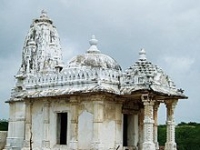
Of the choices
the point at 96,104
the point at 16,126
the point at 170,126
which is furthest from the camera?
the point at 16,126

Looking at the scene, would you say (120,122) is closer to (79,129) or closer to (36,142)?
(79,129)

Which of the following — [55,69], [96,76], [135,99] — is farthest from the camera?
[55,69]

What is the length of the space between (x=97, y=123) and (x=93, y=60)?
3.00m

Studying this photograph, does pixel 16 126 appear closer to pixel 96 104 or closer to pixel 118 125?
pixel 118 125

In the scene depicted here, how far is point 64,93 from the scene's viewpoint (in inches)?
693

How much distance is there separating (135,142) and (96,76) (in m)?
4.09

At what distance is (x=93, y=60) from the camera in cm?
1856

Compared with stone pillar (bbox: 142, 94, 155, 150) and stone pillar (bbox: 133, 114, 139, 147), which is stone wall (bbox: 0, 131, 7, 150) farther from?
stone pillar (bbox: 142, 94, 155, 150)

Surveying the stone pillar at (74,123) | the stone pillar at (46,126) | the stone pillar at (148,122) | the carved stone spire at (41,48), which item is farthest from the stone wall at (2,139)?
the stone pillar at (148,122)

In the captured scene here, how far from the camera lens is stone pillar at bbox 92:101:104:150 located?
16.8m

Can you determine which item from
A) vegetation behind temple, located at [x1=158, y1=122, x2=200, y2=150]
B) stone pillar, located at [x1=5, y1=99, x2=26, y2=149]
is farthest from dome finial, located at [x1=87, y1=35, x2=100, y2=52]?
vegetation behind temple, located at [x1=158, y1=122, x2=200, y2=150]

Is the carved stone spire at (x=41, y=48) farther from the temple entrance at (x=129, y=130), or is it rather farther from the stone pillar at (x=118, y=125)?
the stone pillar at (x=118, y=125)

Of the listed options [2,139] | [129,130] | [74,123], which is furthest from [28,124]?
[2,139]

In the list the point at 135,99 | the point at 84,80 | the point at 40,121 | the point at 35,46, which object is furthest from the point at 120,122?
the point at 35,46
